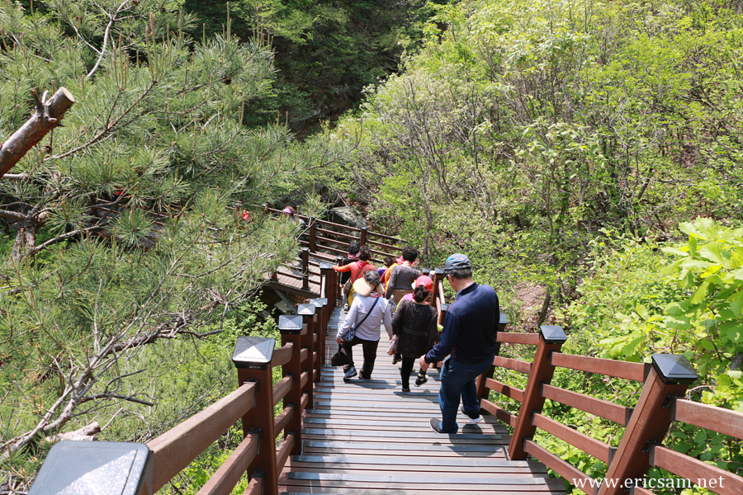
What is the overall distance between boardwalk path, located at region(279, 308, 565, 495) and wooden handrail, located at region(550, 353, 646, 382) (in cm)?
84

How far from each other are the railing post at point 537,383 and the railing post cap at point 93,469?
8.97ft

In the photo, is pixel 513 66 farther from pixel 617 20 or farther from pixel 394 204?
pixel 394 204

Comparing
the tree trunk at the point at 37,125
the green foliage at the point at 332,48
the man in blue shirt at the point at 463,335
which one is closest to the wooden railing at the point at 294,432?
the man in blue shirt at the point at 463,335

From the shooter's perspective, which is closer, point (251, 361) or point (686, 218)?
point (251, 361)

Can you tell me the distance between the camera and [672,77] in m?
6.79

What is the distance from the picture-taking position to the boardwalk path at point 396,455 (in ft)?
9.16

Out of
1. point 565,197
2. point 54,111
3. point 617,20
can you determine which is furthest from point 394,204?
point 54,111

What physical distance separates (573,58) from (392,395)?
7.01 m

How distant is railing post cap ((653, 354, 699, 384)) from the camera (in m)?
1.72

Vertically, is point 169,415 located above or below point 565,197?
below

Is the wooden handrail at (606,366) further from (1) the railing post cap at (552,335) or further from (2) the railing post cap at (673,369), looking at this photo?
(2) the railing post cap at (673,369)

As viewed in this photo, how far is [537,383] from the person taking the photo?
3.05 m

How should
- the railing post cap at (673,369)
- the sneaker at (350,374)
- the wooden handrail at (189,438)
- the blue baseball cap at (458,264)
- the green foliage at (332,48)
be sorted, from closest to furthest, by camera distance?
1. the wooden handrail at (189,438)
2. the railing post cap at (673,369)
3. the blue baseball cap at (458,264)
4. the sneaker at (350,374)
5. the green foliage at (332,48)

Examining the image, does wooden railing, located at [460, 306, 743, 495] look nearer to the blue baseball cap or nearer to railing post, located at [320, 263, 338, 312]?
the blue baseball cap
